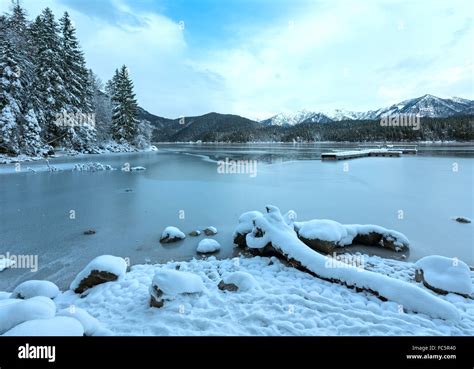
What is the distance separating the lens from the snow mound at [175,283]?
466 centimetres

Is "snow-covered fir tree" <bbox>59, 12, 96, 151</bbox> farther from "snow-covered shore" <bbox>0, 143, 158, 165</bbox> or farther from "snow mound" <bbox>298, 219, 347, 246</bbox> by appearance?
"snow mound" <bbox>298, 219, 347, 246</bbox>

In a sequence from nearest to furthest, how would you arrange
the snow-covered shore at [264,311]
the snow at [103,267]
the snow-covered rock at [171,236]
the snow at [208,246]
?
Result: the snow-covered shore at [264,311]
the snow at [103,267]
the snow at [208,246]
the snow-covered rock at [171,236]

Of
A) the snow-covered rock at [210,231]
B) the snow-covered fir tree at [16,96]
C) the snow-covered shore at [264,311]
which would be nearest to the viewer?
the snow-covered shore at [264,311]

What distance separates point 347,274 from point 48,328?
16.0 feet

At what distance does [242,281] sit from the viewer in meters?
5.31

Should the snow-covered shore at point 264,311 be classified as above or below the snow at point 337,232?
below

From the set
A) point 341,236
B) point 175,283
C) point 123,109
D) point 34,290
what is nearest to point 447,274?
point 341,236

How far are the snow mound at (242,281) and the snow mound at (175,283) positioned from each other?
0.65 meters

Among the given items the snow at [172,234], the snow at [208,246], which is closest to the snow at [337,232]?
the snow at [208,246]

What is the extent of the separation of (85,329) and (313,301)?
3.52m

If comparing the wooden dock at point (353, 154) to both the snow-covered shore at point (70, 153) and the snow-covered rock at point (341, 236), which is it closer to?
the snow-covered rock at point (341, 236)

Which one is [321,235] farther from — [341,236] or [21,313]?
[21,313]
